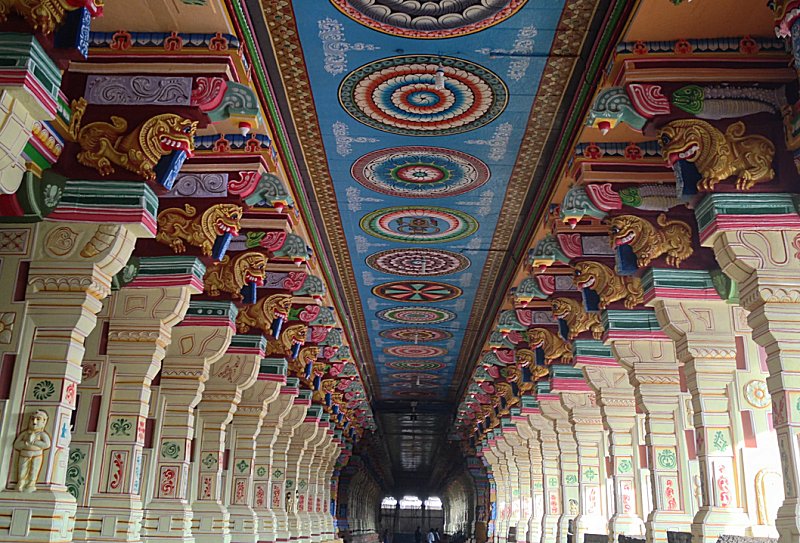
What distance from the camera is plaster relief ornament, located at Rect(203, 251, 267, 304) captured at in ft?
30.0

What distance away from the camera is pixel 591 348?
10570 millimetres

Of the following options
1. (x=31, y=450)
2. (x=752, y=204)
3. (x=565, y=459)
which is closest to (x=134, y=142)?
(x=31, y=450)

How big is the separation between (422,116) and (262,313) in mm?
4126

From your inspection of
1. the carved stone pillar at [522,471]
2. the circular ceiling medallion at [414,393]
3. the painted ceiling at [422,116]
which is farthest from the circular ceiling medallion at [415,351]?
the painted ceiling at [422,116]

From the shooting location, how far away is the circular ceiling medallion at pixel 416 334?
1741cm

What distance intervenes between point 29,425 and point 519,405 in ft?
37.5

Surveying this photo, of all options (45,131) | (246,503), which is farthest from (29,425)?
(246,503)

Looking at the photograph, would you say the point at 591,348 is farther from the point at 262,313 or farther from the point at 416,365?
the point at 416,365

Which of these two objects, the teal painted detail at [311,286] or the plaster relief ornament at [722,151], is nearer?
the plaster relief ornament at [722,151]

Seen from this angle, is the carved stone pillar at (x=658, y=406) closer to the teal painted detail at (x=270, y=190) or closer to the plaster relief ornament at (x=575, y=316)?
the plaster relief ornament at (x=575, y=316)

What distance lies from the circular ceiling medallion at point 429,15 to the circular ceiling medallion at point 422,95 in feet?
1.37

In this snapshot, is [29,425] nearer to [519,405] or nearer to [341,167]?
[341,167]

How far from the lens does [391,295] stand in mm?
14672

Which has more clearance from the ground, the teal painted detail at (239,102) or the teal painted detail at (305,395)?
the teal painted detail at (239,102)
